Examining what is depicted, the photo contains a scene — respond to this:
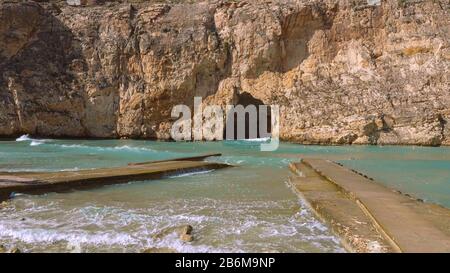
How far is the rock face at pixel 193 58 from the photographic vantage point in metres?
32.8

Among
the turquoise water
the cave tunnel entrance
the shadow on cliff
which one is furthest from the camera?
the cave tunnel entrance

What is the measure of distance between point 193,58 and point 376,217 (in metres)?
29.9

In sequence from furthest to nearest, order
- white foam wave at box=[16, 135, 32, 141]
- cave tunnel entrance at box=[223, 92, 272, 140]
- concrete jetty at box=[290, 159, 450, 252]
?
1. cave tunnel entrance at box=[223, 92, 272, 140]
2. white foam wave at box=[16, 135, 32, 141]
3. concrete jetty at box=[290, 159, 450, 252]

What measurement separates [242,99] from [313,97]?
25.0 ft

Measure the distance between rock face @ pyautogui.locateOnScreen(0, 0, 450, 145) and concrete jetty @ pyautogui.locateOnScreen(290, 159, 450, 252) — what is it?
2263 cm

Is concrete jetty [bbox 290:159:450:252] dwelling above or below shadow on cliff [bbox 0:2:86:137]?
below

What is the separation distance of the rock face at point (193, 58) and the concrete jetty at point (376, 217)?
22631mm

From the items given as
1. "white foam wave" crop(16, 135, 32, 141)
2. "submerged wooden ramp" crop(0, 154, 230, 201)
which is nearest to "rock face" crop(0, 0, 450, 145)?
"white foam wave" crop(16, 135, 32, 141)

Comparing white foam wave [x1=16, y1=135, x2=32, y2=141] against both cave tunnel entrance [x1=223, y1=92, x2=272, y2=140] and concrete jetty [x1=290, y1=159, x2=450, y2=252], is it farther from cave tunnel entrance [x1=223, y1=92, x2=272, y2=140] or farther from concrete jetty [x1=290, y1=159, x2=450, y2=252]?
concrete jetty [x1=290, y1=159, x2=450, y2=252]

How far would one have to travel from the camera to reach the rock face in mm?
32750

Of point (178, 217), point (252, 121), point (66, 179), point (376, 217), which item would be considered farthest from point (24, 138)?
point (376, 217)

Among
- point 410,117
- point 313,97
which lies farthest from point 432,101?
point 313,97

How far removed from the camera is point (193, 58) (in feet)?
115

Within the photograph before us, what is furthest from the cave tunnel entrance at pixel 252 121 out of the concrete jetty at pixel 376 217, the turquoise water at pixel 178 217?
the concrete jetty at pixel 376 217
